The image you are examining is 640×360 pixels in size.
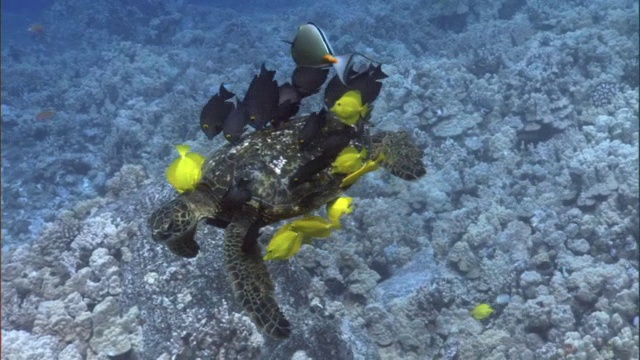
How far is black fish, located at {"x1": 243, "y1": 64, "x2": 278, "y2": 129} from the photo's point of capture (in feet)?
10.9

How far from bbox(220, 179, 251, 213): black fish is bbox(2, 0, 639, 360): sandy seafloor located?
1.49 metres

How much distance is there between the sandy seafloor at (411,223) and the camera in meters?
4.54

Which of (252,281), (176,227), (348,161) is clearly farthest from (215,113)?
(252,281)

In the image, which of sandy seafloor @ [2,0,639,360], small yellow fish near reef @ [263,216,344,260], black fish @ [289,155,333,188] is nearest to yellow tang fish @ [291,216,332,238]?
small yellow fish near reef @ [263,216,344,260]

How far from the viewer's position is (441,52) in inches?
459

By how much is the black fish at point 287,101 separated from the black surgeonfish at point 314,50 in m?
0.24

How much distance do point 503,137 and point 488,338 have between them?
11.8 ft

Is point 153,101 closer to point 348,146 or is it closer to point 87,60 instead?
point 87,60

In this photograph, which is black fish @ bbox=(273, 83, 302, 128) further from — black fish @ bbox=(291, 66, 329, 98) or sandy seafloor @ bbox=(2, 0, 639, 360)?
sandy seafloor @ bbox=(2, 0, 639, 360)

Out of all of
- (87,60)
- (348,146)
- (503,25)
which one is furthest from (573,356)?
(87,60)

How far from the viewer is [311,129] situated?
127 inches

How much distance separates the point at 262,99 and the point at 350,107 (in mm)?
628

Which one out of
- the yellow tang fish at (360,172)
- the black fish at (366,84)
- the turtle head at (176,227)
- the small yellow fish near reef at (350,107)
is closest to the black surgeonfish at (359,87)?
the black fish at (366,84)

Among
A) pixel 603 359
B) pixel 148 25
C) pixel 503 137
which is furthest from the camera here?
pixel 148 25
